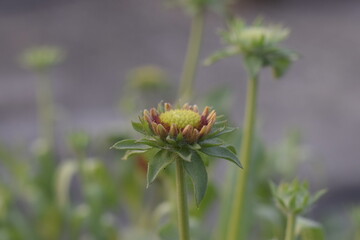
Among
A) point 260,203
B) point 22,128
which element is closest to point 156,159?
point 260,203

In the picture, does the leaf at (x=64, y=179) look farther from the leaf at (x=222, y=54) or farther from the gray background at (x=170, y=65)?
the gray background at (x=170, y=65)

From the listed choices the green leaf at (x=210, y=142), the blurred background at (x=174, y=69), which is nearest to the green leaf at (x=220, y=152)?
the green leaf at (x=210, y=142)

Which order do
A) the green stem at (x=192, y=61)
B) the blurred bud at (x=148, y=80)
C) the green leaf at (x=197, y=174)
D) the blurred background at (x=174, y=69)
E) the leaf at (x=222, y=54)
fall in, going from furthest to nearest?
the blurred background at (x=174, y=69) < the blurred bud at (x=148, y=80) < the green stem at (x=192, y=61) < the leaf at (x=222, y=54) < the green leaf at (x=197, y=174)

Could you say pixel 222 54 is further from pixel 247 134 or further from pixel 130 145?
pixel 130 145

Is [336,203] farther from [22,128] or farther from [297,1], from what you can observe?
[297,1]

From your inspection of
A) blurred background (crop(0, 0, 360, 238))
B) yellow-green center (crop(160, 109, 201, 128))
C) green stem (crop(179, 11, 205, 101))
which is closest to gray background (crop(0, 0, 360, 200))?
blurred background (crop(0, 0, 360, 238))

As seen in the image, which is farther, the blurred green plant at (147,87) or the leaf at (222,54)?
the blurred green plant at (147,87)

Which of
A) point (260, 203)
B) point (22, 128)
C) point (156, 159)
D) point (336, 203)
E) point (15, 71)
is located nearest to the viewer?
point (156, 159)
